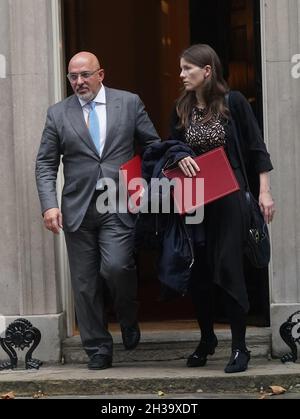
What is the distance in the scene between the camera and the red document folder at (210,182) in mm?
6719

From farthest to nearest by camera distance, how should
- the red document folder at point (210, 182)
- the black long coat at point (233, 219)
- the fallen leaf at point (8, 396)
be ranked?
the fallen leaf at point (8, 396), the black long coat at point (233, 219), the red document folder at point (210, 182)

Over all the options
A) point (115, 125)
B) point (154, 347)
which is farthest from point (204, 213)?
point (154, 347)

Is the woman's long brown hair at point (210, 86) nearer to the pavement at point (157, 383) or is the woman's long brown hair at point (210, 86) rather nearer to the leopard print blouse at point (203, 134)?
the leopard print blouse at point (203, 134)

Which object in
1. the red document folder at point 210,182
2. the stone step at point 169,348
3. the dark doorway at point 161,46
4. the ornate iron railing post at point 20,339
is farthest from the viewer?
the dark doorway at point 161,46

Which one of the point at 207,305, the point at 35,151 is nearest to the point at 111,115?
the point at 35,151

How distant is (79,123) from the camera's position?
7.20m

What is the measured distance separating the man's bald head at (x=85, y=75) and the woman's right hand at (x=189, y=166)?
2.90 feet

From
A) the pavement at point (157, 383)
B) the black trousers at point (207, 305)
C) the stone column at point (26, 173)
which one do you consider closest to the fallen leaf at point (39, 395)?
the pavement at point (157, 383)

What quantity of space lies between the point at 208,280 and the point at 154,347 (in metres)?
1.01

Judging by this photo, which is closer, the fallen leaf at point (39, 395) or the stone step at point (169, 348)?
the fallen leaf at point (39, 395)

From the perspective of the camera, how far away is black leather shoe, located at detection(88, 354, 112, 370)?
7.37 metres

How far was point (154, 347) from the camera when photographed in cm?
784
